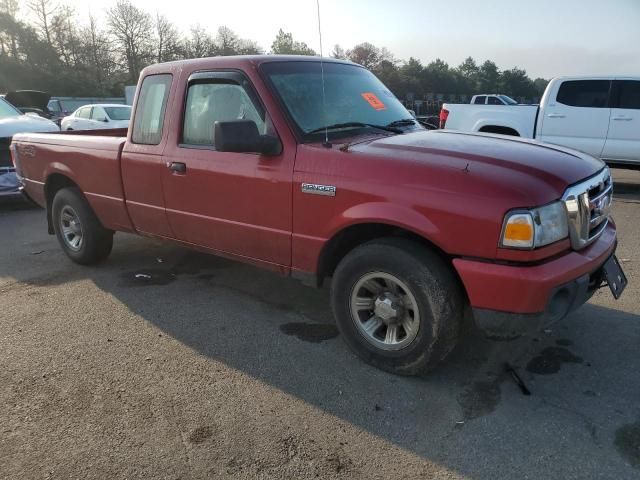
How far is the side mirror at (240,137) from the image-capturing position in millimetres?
3178

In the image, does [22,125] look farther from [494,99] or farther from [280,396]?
[494,99]

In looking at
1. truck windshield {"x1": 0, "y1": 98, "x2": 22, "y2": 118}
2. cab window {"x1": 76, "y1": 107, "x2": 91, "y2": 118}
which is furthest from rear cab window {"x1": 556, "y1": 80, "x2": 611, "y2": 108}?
cab window {"x1": 76, "y1": 107, "x2": 91, "y2": 118}

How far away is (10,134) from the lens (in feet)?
27.1

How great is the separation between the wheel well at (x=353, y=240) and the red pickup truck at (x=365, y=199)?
13 millimetres

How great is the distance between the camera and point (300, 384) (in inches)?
124

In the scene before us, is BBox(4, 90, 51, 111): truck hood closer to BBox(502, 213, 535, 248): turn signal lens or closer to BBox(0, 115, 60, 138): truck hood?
BBox(0, 115, 60, 138): truck hood

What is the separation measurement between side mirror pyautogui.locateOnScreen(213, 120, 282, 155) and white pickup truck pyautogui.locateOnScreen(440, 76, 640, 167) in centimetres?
749

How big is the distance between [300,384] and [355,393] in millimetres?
348

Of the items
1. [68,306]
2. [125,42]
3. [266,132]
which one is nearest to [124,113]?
[68,306]

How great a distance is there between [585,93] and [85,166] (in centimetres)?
851

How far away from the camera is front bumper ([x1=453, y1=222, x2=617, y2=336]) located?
2.60 meters

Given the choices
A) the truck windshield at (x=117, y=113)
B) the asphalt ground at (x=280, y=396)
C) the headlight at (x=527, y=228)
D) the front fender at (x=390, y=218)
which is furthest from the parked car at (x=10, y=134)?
the truck windshield at (x=117, y=113)

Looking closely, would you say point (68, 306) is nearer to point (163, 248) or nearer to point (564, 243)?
point (163, 248)

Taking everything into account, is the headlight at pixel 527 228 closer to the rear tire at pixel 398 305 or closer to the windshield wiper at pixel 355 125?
the rear tire at pixel 398 305
